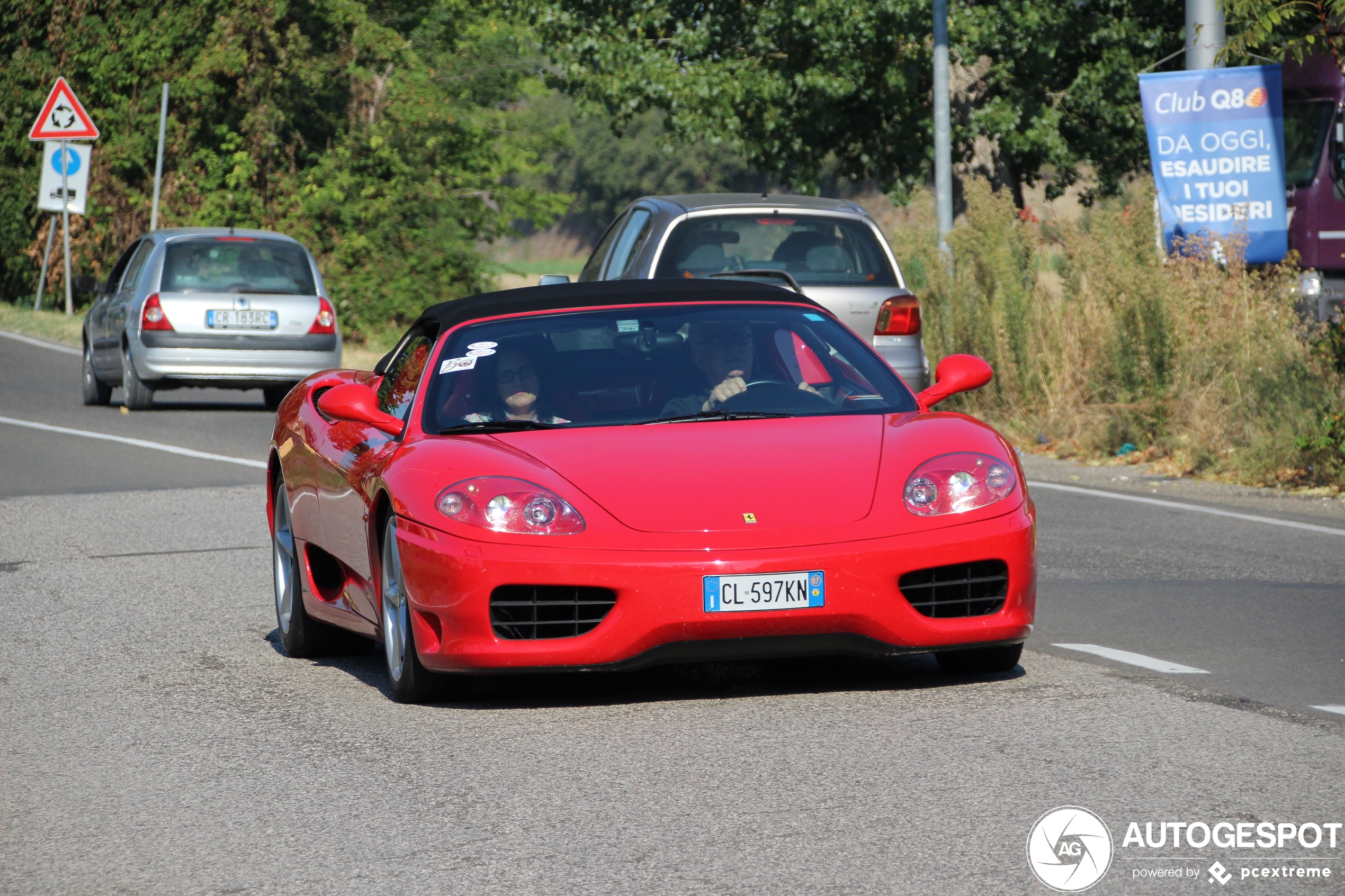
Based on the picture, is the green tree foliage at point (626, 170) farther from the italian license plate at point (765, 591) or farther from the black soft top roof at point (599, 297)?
the italian license plate at point (765, 591)

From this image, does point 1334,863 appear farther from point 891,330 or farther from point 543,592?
point 891,330

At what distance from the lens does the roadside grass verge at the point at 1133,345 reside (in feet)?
44.0

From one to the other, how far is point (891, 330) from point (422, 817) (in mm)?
9239

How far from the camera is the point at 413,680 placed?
256 inches

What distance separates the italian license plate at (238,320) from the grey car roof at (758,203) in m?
6.05

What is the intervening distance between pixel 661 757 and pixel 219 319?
46.8 feet

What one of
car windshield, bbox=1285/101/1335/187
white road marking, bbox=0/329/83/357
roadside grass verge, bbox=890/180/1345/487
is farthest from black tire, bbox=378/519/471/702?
white road marking, bbox=0/329/83/357

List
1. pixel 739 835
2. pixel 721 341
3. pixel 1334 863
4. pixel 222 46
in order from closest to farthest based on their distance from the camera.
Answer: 1. pixel 1334 863
2. pixel 739 835
3. pixel 721 341
4. pixel 222 46

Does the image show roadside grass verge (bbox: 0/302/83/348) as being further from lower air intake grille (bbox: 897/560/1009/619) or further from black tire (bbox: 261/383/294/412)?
lower air intake grille (bbox: 897/560/1009/619)

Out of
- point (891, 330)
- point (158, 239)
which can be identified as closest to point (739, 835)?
point (891, 330)

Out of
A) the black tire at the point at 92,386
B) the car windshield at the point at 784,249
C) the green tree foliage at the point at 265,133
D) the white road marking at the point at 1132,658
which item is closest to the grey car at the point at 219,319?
the black tire at the point at 92,386

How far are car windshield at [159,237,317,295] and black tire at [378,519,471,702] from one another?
13.1m

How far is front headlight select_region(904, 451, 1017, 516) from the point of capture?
637 centimetres

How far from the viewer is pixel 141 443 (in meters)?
16.5
